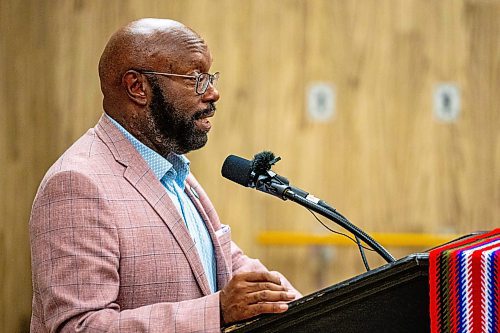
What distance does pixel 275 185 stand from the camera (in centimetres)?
164

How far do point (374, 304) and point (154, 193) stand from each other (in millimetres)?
566

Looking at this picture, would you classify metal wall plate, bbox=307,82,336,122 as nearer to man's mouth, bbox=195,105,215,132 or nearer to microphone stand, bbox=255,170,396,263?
man's mouth, bbox=195,105,215,132

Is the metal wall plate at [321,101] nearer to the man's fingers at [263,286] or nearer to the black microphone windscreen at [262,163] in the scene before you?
the black microphone windscreen at [262,163]

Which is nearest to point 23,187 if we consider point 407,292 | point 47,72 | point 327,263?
point 47,72

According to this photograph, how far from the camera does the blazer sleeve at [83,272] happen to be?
149 cm

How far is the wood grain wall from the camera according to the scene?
374 centimetres

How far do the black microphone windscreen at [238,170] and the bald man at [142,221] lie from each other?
13 cm

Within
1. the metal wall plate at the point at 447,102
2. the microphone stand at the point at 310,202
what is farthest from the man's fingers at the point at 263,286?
the metal wall plate at the point at 447,102

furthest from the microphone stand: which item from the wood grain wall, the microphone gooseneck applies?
the wood grain wall

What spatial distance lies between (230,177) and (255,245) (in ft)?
6.89

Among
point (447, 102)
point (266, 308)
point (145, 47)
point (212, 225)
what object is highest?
point (447, 102)

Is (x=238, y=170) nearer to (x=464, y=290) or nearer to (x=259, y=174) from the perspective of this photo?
(x=259, y=174)

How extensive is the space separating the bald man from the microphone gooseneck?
0.48 feet

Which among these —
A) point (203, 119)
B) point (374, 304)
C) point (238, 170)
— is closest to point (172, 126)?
point (203, 119)
